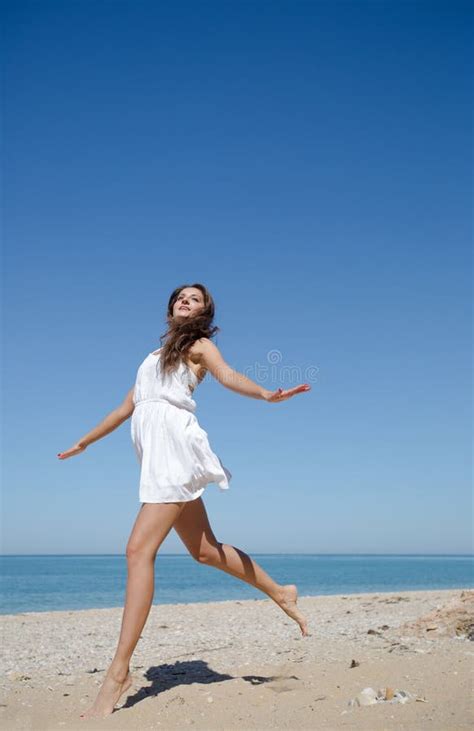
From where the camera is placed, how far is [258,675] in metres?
4.55

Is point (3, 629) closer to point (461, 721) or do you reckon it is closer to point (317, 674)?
point (317, 674)

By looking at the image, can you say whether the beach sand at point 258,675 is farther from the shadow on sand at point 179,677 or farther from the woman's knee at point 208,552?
the woman's knee at point 208,552

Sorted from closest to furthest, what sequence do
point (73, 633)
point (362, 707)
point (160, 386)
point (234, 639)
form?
point (362, 707) < point (160, 386) < point (234, 639) < point (73, 633)

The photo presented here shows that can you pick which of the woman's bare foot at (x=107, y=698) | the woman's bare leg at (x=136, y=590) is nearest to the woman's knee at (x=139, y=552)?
the woman's bare leg at (x=136, y=590)

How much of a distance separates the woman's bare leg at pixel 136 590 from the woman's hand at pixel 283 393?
0.92 metres

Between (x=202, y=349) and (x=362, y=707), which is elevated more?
(x=202, y=349)

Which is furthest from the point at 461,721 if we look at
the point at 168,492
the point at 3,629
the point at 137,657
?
the point at 3,629

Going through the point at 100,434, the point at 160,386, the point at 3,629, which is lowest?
the point at 3,629

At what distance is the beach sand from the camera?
329cm

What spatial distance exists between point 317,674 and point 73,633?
5343 mm

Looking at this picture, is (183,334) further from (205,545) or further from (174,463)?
(205,545)

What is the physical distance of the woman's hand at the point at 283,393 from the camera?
3.62 metres

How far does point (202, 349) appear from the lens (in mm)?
4184

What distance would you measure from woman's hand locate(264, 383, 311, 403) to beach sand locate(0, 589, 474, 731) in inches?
66.4
